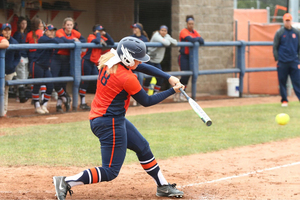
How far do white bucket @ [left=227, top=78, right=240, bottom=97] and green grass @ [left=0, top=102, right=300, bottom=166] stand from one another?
3.67m

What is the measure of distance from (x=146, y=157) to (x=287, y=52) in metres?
7.81

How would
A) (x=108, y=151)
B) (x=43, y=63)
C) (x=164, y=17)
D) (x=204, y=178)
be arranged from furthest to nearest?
(x=164, y=17)
(x=43, y=63)
(x=204, y=178)
(x=108, y=151)

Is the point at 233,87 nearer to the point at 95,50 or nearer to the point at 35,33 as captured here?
the point at 95,50

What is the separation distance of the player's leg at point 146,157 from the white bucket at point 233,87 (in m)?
10.0

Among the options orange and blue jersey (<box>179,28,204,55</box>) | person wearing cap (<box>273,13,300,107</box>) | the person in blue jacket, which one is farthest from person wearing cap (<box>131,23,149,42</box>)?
person wearing cap (<box>273,13,300,107</box>)

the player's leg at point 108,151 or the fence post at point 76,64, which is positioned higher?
the fence post at point 76,64

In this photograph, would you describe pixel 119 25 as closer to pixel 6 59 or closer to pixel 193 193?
pixel 6 59

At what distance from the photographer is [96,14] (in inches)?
586

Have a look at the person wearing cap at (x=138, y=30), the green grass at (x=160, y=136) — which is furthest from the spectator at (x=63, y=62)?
the green grass at (x=160, y=136)

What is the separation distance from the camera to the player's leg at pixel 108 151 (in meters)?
4.43

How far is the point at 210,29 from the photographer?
1505 cm

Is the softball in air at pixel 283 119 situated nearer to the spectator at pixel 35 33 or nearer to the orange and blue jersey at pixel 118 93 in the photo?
the orange and blue jersey at pixel 118 93

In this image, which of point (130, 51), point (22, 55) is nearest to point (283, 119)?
point (130, 51)

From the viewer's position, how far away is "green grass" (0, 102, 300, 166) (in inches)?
263
